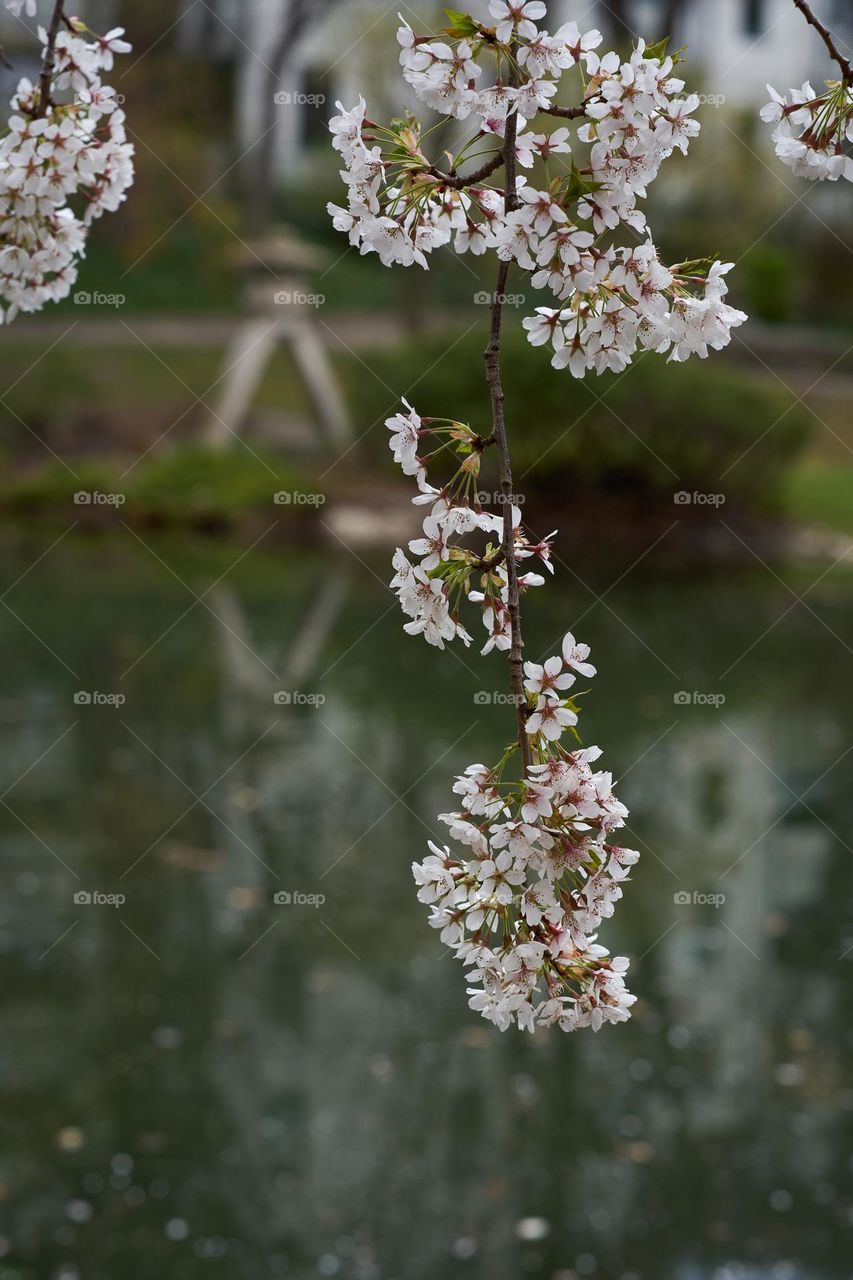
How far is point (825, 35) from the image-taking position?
56.9 inches

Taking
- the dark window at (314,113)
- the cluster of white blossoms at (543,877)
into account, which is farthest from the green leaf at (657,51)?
the dark window at (314,113)

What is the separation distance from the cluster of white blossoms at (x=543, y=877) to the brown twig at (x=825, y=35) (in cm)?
62

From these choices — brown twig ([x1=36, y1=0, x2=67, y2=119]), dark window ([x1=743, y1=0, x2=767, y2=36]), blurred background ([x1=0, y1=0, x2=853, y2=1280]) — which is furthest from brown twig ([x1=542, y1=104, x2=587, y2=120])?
dark window ([x1=743, y1=0, x2=767, y2=36])

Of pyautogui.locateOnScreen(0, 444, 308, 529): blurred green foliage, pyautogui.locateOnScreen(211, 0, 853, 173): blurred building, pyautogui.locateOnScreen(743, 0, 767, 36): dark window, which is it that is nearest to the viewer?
pyautogui.locateOnScreen(0, 444, 308, 529): blurred green foliage

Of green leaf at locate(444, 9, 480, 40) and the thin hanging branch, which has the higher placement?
green leaf at locate(444, 9, 480, 40)

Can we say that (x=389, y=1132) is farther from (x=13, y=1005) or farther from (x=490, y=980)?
(x=490, y=980)

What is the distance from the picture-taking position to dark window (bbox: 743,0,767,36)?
3397cm

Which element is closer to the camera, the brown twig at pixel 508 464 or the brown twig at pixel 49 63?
the brown twig at pixel 508 464

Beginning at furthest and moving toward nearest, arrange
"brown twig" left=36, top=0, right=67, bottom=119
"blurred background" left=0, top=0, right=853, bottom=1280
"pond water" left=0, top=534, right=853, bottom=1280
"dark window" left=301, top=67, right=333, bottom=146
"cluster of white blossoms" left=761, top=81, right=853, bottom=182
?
"dark window" left=301, top=67, right=333, bottom=146
"blurred background" left=0, top=0, right=853, bottom=1280
"pond water" left=0, top=534, right=853, bottom=1280
"brown twig" left=36, top=0, right=67, bottom=119
"cluster of white blossoms" left=761, top=81, right=853, bottom=182

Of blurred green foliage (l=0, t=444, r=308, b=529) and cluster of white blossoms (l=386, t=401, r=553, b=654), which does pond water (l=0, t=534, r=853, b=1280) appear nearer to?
cluster of white blossoms (l=386, t=401, r=553, b=654)

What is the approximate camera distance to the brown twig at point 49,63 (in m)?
2.00

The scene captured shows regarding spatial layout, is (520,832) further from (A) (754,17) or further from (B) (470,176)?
(A) (754,17)

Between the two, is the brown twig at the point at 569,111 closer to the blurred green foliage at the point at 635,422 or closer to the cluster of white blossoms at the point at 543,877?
the cluster of white blossoms at the point at 543,877

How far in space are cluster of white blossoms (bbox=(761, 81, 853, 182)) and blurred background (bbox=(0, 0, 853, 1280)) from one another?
348cm
